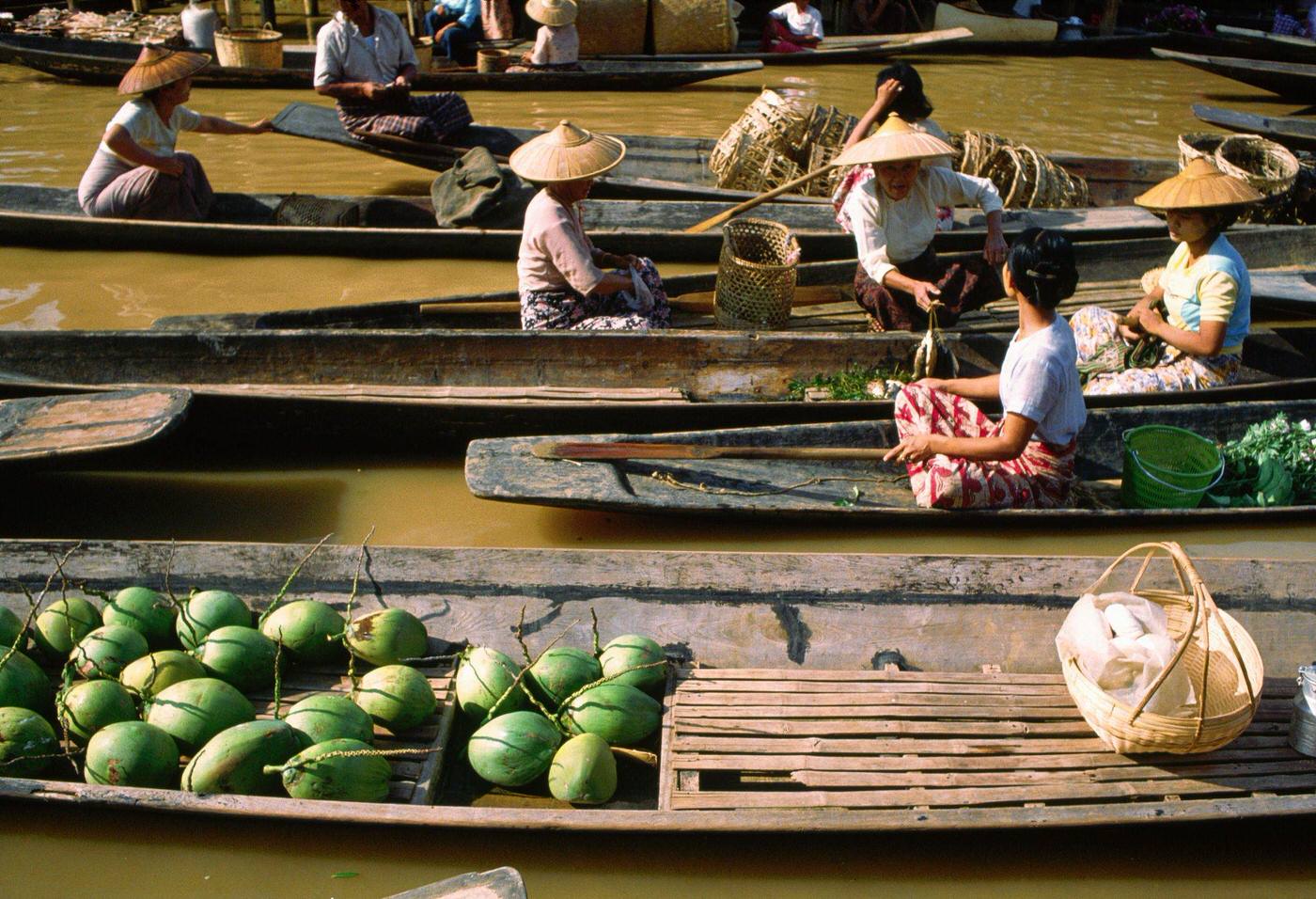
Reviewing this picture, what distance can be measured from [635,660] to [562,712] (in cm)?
26

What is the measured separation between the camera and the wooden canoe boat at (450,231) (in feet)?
22.1

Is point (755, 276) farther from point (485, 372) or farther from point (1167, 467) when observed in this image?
point (1167, 467)

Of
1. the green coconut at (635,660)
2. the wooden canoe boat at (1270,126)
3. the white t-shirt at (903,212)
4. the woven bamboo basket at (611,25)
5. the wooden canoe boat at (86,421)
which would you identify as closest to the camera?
the green coconut at (635,660)

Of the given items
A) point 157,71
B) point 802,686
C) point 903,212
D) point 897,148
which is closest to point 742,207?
point 903,212

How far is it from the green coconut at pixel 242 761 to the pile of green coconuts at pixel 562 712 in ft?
1.59

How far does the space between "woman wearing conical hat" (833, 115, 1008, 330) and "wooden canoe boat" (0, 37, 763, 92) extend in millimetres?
5986

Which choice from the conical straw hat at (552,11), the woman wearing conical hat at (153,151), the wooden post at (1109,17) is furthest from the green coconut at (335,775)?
the wooden post at (1109,17)

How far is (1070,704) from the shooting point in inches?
130

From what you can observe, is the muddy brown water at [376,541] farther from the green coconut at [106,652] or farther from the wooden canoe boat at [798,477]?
the green coconut at [106,652]

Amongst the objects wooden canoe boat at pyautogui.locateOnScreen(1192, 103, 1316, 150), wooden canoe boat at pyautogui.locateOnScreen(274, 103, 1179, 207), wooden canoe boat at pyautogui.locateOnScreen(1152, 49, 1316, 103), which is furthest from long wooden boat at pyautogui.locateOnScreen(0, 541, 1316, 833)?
wooden canoe boat at pyautogui.locateOnScreen(1152, 49, 1316, 103)

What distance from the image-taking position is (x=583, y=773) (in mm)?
2912

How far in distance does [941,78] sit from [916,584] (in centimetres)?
998

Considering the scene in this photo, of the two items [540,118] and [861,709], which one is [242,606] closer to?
[861,709]

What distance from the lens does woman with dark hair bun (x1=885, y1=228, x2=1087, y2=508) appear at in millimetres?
3584
